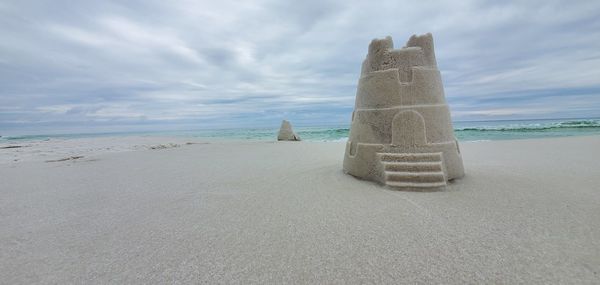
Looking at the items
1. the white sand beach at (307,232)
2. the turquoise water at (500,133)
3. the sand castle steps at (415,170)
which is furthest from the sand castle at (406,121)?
the turquoise water at (500,133)

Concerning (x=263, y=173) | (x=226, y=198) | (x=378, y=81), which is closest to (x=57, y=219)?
(x=226, y=198)

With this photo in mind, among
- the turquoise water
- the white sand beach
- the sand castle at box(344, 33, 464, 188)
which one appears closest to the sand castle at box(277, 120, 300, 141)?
the turquoise water

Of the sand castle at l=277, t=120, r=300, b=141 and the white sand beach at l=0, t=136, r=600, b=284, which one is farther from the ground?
the sand castle at l=277, t=120, r=300, b=141

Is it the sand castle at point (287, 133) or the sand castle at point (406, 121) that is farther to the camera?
the sand castle at point (287, 133)

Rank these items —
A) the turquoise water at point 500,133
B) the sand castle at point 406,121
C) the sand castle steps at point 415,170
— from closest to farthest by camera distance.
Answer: the sand castle steps at point 415,170 → the sand castle at point 406,121 → the turquoise water at point 500,133

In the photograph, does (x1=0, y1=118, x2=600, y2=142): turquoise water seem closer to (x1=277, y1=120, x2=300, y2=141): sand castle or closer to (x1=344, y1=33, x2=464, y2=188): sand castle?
(x1=277, y1=120, x2=300, y2=141): sand castle

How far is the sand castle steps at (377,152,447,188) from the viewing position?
3.84 metres

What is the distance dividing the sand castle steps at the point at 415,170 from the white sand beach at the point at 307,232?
0.17 m

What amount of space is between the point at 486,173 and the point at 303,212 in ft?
11.7

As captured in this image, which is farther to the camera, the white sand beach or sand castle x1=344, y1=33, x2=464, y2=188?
sand castle x1=344, y1=33, x2=464, y2=188

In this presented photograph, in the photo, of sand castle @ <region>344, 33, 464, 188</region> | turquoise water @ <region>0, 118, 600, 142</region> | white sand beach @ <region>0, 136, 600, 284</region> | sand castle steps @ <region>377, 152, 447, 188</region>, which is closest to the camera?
white sand beach @ <region>0, 136, 600, 284</region>

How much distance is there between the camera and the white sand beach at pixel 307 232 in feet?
6.59

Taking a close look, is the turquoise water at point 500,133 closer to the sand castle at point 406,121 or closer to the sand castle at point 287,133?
the sand castle at point 287,133

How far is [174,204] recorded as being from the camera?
3711mm
